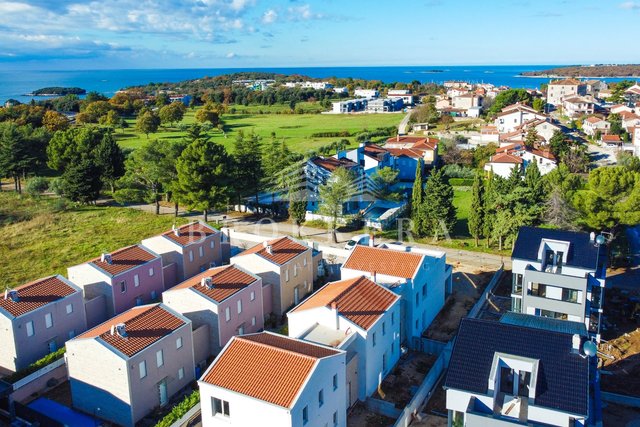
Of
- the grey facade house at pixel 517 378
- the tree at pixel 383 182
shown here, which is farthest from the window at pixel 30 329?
the tree at pixel 383 182

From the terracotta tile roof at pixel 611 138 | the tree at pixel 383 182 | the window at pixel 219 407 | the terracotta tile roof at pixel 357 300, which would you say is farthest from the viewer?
the terracotta tile roof at pixel 611 138

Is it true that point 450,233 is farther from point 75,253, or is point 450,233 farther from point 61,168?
point 61,168

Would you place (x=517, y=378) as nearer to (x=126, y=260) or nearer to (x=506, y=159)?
(x=126, y=260)

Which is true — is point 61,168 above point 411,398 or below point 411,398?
above

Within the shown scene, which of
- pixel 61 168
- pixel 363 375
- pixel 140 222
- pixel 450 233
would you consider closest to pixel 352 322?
pixel 363 375

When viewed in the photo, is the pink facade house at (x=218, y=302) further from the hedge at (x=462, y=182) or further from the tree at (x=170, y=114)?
the tree at (x=170, y=114)
